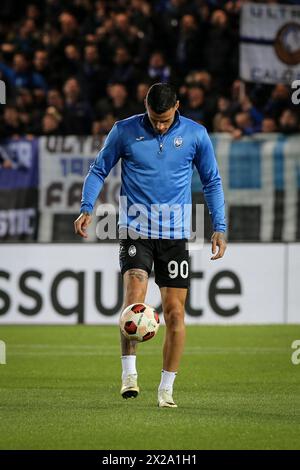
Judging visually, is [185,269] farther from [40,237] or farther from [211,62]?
[211,62]

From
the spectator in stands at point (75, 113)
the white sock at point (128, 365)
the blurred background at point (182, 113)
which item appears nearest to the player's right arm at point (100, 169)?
the white sock at point (128, 365)

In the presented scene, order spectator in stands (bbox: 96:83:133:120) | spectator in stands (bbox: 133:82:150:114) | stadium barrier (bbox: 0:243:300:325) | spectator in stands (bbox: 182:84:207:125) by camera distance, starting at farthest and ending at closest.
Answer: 1. spectator in stands (bbox: 96:83:133:120)
2. spectator in stands (bbox: 133:82:150:114)
3. spectator in stands (bbox: 182:84:207:125)
4. stadium barrier (bbox: 0:243:300:325)

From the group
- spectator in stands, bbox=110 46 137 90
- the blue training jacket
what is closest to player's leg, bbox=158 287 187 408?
the blue training jacket

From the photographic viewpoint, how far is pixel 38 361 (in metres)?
13.0

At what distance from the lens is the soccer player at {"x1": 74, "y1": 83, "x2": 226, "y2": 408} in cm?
914

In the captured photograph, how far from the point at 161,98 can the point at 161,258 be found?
1.22m

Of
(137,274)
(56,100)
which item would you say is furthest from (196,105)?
(137,274)

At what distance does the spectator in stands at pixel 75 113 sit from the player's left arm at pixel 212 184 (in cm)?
985

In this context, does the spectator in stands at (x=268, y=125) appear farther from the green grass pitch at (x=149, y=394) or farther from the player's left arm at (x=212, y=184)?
the player's left arm at (x=212, y=184)

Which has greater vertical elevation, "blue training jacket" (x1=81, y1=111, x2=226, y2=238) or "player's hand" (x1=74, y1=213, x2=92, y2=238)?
"blue training jacket" (x1=81, y1=111, x2=226, y2=238)

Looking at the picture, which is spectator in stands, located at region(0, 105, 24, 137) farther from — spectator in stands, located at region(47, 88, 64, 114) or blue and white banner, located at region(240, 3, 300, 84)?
blue and white banner, located at region(240, 3, 300, 84)

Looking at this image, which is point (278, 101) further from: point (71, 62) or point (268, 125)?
point (71, 62)

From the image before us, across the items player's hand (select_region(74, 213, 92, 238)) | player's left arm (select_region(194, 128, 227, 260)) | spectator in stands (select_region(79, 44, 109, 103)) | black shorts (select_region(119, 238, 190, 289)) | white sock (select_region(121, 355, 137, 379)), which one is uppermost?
spectator in stands (select_region(79, 44, 109, 103))

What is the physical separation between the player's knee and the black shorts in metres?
0.19
